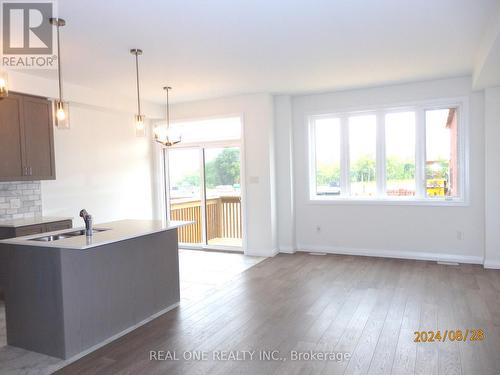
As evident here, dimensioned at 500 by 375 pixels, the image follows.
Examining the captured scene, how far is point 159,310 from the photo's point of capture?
373cm

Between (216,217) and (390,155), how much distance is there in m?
3.24

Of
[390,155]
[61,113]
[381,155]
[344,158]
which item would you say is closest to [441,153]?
[390,155]

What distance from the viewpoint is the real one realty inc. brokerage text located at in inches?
109

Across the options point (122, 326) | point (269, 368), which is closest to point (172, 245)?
point (122, 326)

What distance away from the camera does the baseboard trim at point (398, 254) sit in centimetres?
534

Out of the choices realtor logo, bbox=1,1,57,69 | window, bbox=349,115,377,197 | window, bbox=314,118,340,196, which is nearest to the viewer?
realtor logo, bbox=1,1,57,69

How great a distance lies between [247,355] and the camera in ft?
9.29

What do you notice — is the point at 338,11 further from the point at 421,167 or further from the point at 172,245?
the point at 421,167

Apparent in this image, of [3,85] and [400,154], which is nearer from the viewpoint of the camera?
[3,85]

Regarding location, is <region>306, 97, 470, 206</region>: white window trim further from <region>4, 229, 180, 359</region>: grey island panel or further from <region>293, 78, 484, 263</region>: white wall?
<region>4, 229, 180, 359</region>: grey island panel

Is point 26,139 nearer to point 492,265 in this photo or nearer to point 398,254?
point 398,254

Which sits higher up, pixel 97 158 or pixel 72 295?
pixel 97 158
